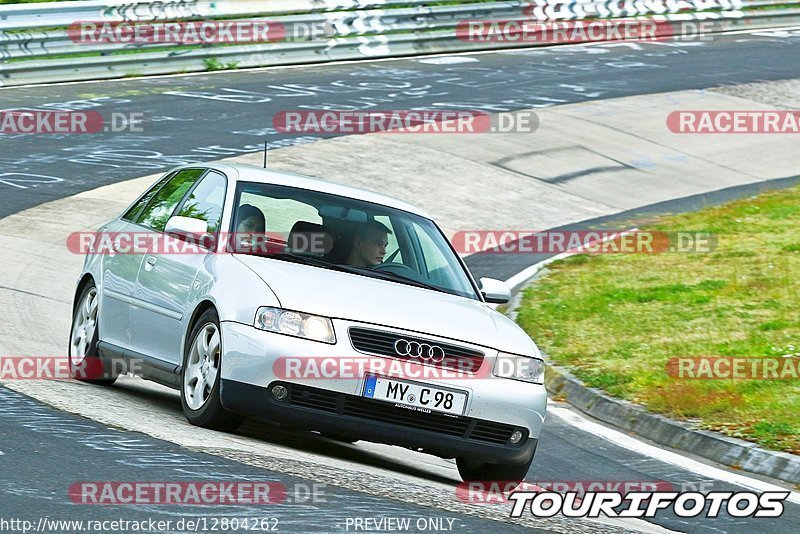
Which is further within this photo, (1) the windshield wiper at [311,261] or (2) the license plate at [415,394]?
(1) the windshield wiper at [311,261]

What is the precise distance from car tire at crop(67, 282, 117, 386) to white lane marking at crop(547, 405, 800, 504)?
3388 mm

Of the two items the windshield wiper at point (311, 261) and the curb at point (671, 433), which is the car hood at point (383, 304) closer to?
the windshield wiper at point (311, 261)

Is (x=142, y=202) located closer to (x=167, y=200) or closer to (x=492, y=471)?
(x=167, y=200)

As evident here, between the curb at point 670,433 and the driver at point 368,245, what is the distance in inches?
107

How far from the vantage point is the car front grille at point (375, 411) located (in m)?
7.18

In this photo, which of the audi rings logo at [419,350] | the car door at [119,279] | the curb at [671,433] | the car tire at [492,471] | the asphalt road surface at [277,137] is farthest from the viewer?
the curb at [671,433]

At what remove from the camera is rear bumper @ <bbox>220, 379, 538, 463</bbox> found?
23.6ft

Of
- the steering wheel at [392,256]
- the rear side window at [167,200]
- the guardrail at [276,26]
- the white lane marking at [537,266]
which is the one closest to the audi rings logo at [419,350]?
the steering wheel at [392,256]

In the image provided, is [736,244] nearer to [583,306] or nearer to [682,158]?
[583,306]

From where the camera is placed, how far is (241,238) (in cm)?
820

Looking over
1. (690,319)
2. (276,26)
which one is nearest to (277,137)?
(276,26)

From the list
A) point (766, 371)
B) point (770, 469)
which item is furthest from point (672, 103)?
point (770, 469)

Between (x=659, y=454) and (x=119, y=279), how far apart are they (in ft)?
12.2

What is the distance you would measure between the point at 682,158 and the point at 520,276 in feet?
24.9
